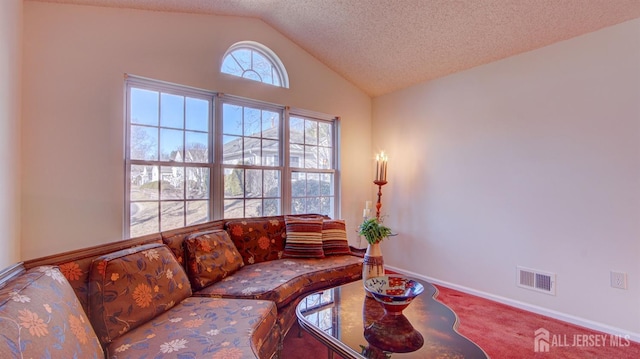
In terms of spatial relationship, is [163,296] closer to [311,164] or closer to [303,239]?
[303,239]

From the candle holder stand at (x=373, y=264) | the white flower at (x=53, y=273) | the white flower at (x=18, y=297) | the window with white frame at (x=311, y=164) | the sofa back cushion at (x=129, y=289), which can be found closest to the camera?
the white flower at (x=18, y=297)

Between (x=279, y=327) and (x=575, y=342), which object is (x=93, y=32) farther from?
(x=575, y=342)

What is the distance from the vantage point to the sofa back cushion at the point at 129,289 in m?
1.38

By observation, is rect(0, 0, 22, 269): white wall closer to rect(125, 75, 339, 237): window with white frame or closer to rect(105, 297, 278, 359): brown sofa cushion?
rect(125, 75, 339, 237): window with white frame

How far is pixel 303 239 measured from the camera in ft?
9.50

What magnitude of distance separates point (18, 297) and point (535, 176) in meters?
3.50

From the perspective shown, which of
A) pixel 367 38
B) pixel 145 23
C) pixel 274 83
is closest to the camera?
pixel 145 23

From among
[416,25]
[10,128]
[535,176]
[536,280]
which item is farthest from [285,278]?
[416,25]

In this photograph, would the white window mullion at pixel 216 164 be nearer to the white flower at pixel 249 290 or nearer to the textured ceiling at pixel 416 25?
the textured ceiling at pixel 416 25

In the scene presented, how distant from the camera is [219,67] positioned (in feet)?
9.31

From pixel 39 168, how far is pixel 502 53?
4.04 m

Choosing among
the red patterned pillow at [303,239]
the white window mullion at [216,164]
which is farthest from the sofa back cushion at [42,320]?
the red patterned pillow at [303,239]

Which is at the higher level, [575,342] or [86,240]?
[86,240]

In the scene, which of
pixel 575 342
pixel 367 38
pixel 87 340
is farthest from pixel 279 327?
pixel 367 38
